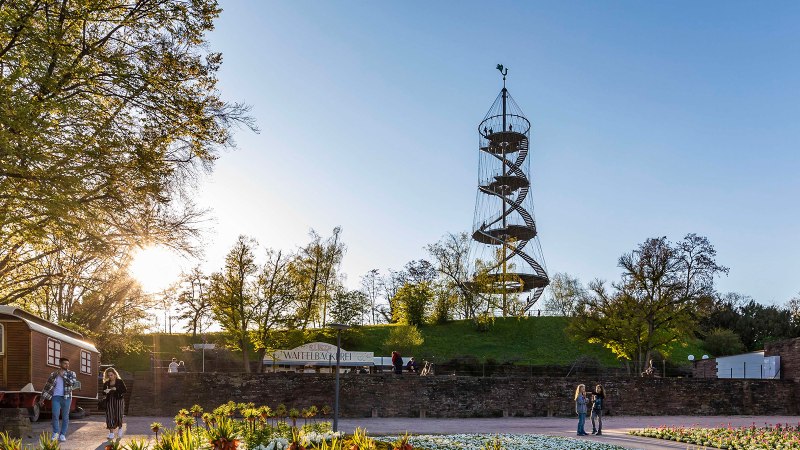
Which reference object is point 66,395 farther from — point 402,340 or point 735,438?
point 402,340

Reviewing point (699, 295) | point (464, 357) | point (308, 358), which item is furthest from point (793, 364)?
point (308, 358)

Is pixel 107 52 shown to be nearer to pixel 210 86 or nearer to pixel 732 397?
pixel 210 86

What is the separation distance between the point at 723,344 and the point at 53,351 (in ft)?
147

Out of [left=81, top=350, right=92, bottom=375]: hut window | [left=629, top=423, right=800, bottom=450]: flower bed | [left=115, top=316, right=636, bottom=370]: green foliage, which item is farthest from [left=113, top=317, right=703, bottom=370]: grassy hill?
[left=629, top=423, right=800, bottom=450]: flower bed

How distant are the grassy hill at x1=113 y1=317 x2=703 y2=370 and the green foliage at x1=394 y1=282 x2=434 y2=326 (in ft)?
4.27

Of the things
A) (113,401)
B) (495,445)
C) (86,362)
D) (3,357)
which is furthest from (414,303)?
(495,445)

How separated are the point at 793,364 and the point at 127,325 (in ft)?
98.5

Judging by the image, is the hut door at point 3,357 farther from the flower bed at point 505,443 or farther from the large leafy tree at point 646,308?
the large leafy tree at point 646,308

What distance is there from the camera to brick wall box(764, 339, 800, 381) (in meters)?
32.2

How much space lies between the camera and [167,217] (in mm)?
15500

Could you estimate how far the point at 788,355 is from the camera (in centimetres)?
3312

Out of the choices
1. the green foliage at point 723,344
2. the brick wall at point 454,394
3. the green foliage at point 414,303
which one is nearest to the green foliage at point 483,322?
the green foliage at point 414,303

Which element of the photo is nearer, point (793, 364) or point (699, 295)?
point (793, 364)

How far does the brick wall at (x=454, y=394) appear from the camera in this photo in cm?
2697
